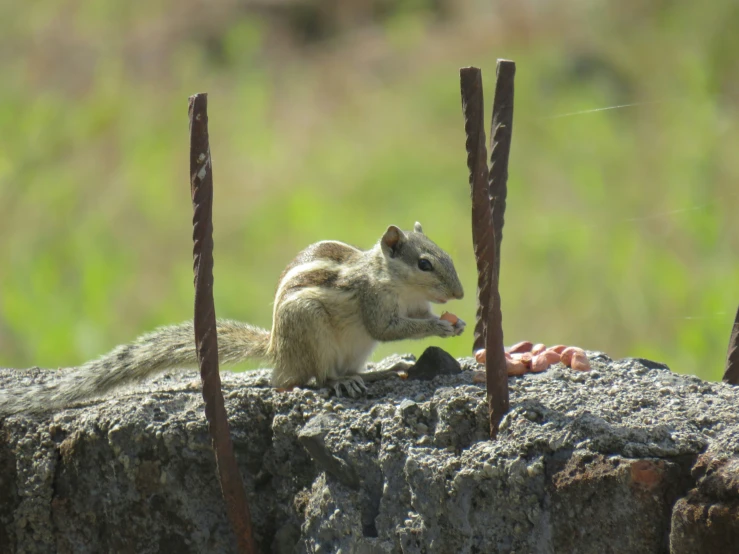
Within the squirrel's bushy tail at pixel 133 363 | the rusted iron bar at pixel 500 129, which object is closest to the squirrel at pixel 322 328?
the squirrel's bushy tail at pixel 133 363

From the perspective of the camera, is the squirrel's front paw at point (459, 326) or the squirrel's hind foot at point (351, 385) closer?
the squirrel's hind foot at point (351, 385)

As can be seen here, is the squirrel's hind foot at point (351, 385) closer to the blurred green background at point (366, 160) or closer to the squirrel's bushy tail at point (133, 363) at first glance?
the squirrel's bushy tail at point (133, 363)

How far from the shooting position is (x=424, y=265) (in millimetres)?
2691

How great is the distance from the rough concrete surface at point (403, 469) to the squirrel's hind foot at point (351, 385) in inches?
1.8

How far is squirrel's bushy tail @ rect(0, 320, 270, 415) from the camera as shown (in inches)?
88.6

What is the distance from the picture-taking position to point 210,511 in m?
2.02

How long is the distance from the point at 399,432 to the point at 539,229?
14.5 feet

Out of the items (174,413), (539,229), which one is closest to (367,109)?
(539,229)

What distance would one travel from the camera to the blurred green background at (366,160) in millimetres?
5512

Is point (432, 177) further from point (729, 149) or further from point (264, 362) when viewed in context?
point (264, 362)

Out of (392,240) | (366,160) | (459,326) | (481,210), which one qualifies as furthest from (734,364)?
(366,160)

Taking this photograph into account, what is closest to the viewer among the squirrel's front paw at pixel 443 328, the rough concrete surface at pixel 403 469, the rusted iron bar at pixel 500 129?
the rough concrete surface at pixel 403 469

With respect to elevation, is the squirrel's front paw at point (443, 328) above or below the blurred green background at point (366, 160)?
below

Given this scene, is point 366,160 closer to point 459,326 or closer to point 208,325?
point 459,326
